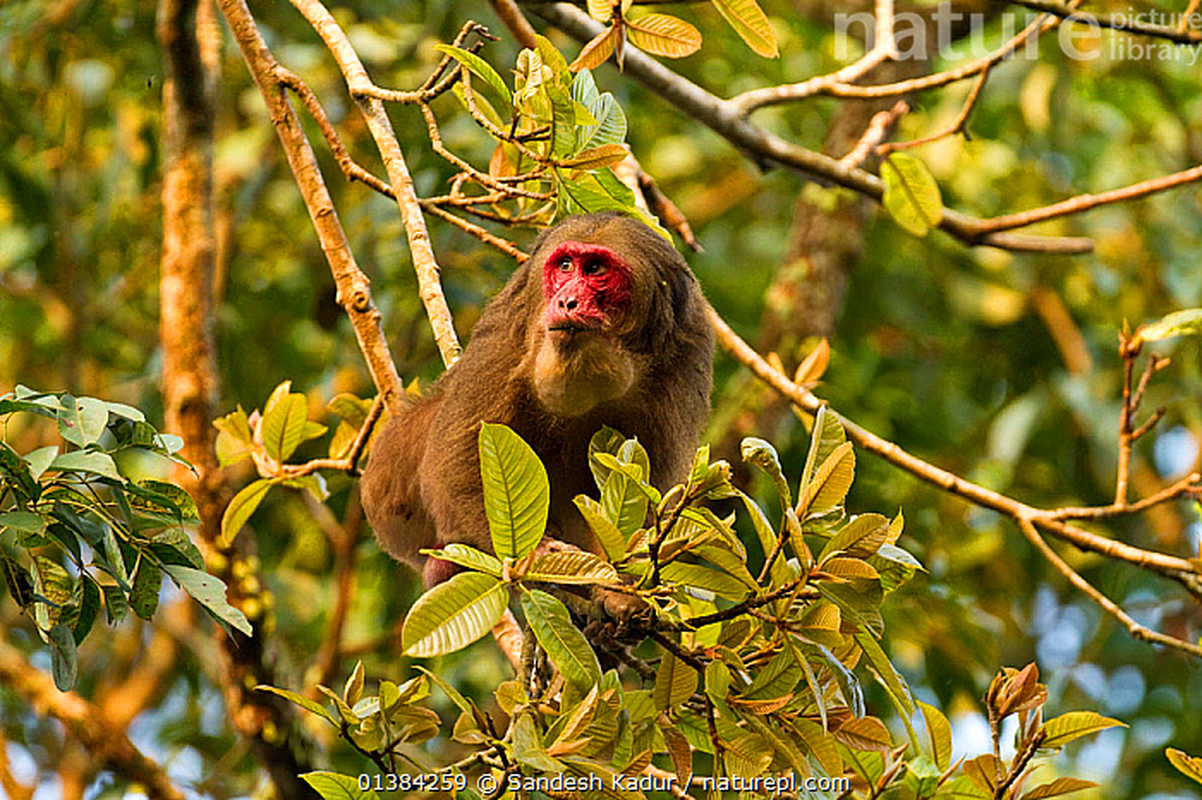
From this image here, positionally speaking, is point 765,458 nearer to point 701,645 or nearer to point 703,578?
point 703,578

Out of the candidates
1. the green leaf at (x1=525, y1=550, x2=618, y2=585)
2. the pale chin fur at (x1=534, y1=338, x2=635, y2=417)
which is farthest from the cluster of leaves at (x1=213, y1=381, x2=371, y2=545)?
the green leaf at (x1=525, y1=550, x2=618, y2=585)

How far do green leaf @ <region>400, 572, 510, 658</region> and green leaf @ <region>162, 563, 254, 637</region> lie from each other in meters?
0.32

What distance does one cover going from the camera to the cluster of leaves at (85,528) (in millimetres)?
1933

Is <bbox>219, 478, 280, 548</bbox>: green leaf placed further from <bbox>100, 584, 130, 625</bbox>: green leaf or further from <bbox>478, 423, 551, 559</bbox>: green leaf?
<bbox>478, 423, 551, 559</bbox>: green leaf

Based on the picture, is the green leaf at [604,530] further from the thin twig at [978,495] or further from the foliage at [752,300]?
the foliage at [752,300]

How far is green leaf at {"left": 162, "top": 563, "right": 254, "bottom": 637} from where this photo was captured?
201cm

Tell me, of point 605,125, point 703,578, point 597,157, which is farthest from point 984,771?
point 605,125

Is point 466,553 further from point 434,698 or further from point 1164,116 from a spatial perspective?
point 1164,116

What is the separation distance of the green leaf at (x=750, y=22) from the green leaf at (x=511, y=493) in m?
1.33

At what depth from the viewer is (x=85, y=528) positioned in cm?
195

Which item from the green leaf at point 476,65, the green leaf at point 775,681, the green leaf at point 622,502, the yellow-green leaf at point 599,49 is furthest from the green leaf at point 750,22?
the green leaf at point 775,681

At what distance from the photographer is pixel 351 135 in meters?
5.68

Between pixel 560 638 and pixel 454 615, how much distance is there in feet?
0.53

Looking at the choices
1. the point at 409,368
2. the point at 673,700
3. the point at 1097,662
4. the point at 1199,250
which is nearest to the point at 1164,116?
the point at 1199,250
